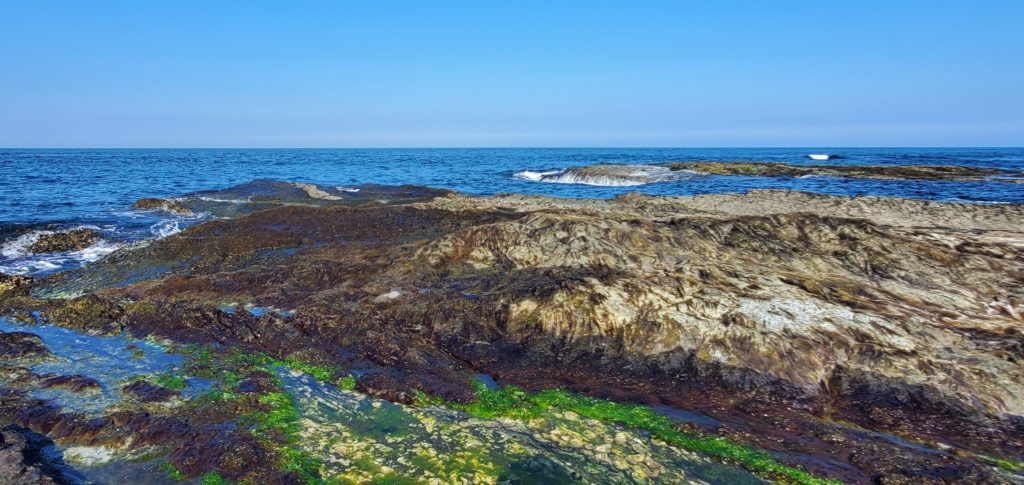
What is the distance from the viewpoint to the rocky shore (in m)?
5.92

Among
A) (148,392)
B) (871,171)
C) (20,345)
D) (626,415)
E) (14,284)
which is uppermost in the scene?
(871,171)

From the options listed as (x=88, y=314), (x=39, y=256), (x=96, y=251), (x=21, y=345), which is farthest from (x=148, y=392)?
(x=39, y=256)

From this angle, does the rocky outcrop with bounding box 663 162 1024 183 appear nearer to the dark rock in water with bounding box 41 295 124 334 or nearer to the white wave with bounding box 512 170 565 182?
the white wave with bounding box 512 170 565 182

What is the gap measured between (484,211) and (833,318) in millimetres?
14258

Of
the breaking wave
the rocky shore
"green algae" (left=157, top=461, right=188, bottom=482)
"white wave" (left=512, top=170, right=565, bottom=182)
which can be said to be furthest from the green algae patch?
"white wave" (left=512, top=170, right=565, bottom=182)

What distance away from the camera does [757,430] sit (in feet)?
21.3

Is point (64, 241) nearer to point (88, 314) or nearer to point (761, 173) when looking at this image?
point (88, 314)

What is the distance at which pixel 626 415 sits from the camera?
6898 mm

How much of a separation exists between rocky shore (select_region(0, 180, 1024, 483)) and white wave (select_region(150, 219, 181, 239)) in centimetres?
638

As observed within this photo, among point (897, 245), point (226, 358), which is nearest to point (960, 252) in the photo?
point (897, 245)

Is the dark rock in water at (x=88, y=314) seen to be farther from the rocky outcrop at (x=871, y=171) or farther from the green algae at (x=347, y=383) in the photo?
the rocky outcrop at (x=871, y=171)

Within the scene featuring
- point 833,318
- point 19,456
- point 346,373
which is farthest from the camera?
point 833,318

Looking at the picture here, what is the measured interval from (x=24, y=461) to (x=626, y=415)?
6415mm

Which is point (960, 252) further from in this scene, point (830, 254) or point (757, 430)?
point (757, 430)
